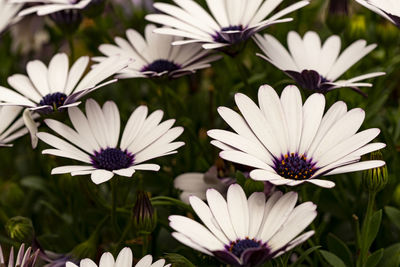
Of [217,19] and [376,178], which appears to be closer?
[376,178]

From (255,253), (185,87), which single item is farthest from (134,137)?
(185,87)

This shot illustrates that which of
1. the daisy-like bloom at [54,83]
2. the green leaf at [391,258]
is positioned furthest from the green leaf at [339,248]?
the daisy-like bloom at [54,83]

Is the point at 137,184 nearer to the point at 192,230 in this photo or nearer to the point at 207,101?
the point at 207,101

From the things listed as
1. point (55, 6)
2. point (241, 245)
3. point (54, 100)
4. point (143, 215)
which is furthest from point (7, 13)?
point (241, 245)

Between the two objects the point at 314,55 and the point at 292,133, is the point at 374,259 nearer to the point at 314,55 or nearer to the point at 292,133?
the point at 292,133

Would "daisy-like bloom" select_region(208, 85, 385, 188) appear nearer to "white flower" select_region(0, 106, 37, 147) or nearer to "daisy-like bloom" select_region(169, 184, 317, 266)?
"daisy-like bloom" select_region(169, 184, 317, 266)

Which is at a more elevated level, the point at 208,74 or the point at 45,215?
the point at 208,74

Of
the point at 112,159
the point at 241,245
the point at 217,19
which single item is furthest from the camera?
the point at 217,19
